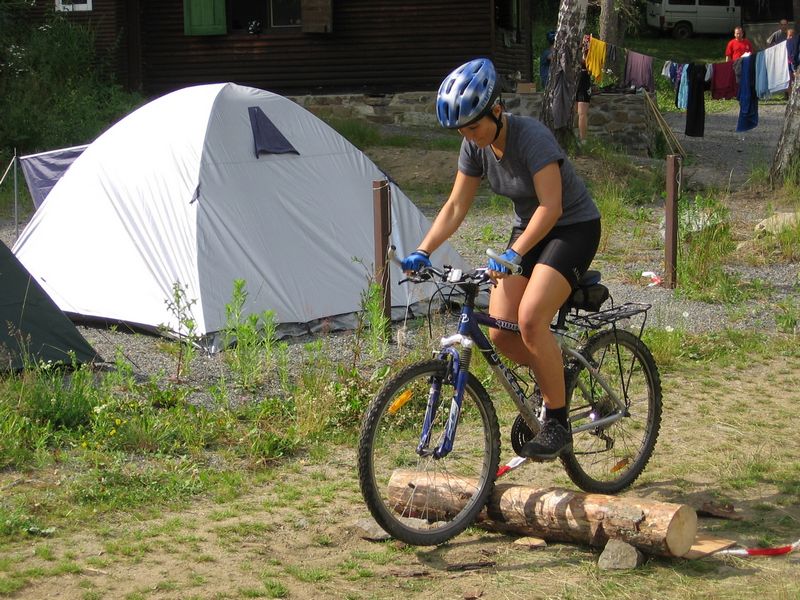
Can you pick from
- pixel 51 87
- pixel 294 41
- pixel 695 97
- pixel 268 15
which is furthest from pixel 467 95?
pixel 268 15

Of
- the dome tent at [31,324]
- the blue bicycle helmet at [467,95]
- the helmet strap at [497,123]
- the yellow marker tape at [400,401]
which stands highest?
the blue bicycle helmet at [467,95]

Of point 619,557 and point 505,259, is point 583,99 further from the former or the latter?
point 619,557

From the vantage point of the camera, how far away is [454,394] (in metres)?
4.42

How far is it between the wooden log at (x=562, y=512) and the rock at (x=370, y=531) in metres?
0.14

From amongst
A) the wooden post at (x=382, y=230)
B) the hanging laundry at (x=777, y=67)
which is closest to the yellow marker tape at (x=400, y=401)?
the wooden post at (x=382, y=230)

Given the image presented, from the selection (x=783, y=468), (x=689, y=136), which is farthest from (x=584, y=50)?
(x=783, y=468)

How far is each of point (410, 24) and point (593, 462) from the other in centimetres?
1662

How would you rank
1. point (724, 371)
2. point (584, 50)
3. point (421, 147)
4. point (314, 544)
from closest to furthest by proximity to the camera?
1. point (314, 544)
2. point (724, 371)
3. point (421, 147)
4. point (584, 50)

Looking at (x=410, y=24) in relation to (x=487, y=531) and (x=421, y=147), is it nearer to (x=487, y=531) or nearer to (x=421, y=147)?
(x=421, y=147)

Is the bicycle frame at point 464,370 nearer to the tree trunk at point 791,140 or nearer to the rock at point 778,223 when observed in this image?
the rock at point 778,223

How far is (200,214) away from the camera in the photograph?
852 cm

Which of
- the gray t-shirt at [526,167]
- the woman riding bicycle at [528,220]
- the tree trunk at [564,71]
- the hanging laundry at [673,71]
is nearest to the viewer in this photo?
the woman riding bicycle at [528,220]

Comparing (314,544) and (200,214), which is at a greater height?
(200,214)

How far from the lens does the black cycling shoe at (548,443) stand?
4.61 meters
